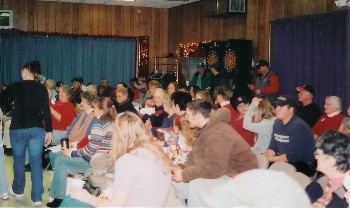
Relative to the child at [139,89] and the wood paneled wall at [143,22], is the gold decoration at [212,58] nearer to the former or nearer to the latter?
the wood paneled wall at [143,22]

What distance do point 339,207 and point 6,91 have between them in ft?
11.2

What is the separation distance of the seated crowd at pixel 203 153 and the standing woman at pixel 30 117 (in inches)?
1.5

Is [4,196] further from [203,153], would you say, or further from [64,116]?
[203,153]

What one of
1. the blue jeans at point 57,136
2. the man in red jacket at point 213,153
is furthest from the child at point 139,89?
the man in red jacket at point 213,153

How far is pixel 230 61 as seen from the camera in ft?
30.4

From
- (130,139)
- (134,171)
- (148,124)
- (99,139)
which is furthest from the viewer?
(148,124)

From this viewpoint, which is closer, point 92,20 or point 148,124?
point 148,124

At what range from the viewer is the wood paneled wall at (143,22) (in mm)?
10109

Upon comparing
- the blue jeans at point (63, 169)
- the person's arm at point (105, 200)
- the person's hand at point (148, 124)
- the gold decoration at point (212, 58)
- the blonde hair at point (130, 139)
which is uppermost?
the gold decoration at point (212, 58)

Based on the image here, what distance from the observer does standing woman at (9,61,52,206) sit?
491cm

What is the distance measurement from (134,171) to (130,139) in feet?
0.87

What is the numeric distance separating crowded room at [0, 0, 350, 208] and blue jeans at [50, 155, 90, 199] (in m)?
0.01

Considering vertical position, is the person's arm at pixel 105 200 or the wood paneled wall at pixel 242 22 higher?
the wood paneled wall at pixel 242 22

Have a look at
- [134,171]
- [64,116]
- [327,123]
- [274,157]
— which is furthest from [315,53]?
[134,171]
